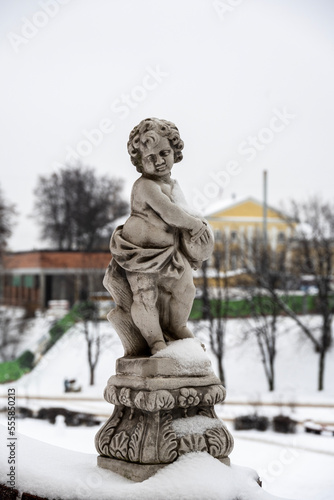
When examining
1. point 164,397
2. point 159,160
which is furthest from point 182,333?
point 159,160

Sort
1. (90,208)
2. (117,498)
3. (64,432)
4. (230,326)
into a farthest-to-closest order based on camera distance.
→ 1. (90,208)
2. (230,326)
3. (64,432)
4. (117,498)

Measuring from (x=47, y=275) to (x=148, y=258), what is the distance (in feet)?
85.3

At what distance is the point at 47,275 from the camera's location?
31.0 meters

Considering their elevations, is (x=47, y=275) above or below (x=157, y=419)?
above

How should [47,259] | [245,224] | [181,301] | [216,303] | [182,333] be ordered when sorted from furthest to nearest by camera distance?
[245,224], [47,259], [216,303], [182,333], [181,301]

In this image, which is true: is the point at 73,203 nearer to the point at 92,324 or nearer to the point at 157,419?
the point at 92,324

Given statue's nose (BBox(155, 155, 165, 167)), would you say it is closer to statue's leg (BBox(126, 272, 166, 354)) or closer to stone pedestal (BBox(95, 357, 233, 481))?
statue's leg (BBox(126, 272, 166, 354))

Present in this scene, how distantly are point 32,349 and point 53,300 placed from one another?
5.02 metres

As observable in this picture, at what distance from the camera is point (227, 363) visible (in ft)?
87.9

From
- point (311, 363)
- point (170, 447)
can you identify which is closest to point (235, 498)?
point (170, 447)

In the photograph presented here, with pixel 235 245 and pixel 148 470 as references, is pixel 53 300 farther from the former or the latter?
pixel 148 470

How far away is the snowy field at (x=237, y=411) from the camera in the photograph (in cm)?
533

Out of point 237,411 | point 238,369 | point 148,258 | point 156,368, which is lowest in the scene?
point 237,411

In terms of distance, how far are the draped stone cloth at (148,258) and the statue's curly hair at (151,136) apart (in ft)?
2.75
